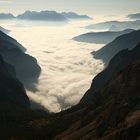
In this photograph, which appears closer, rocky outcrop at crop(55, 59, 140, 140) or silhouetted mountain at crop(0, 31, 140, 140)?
rocky outcrop at crop(55, 59, 140, 140)

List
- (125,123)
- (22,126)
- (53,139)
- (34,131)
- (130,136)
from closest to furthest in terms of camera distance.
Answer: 1. (130,136)
2. (125,123)
3. (53,139)
4. (34,131)
5. (22,126)

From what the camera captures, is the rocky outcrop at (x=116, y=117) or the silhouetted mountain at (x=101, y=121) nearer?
the rocky outcrop at (x=116, y=117)

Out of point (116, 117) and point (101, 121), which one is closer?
point (116, 117)

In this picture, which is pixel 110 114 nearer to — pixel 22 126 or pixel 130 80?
pixel 130 80

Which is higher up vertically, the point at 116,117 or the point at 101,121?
the point at 116,117

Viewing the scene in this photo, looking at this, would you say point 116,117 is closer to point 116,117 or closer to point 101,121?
point 116,117

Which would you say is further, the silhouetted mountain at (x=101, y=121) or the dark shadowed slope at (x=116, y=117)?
the silhouetted mountain at (x=101, y=121)

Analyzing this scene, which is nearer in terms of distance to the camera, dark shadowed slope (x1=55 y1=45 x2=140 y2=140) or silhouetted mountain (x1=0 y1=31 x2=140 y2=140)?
dark shadowed slope (x1=55 y1=45 x2=140 y2=140)

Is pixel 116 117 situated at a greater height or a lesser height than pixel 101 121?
greater

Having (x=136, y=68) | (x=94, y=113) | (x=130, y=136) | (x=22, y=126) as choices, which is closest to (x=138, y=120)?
(x=130, y=136)

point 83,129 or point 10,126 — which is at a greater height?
point 83,129

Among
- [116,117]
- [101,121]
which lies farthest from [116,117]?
[101,121]
